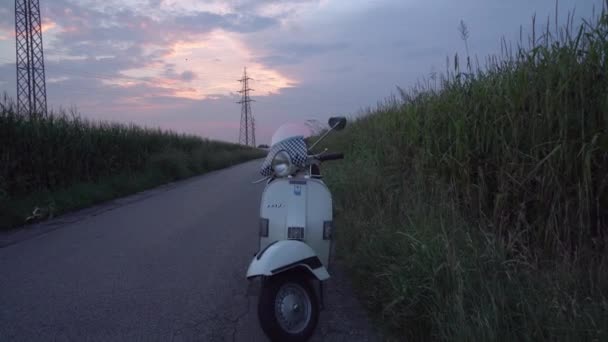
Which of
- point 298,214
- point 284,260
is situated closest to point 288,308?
point 284,260

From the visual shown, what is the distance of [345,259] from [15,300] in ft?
10.4

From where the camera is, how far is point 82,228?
6969mm

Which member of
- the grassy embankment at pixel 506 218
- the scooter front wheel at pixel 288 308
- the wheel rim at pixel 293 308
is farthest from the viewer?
the wheel rim at pixel 293 308

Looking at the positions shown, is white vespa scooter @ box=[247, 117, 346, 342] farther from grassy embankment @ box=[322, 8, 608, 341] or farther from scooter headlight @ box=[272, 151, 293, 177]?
grassy embankment @ box=[322, 8, 608, 341]

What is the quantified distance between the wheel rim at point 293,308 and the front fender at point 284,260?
17 cm

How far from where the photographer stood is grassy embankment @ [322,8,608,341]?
259 cm

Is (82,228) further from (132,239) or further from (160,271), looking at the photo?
(160,271)

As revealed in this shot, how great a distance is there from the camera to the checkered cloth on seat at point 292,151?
373 cm

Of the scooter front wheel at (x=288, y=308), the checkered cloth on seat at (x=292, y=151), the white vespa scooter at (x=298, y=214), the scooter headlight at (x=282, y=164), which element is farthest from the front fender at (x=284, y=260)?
the checkered cloth on seat at (x=292, y=151)

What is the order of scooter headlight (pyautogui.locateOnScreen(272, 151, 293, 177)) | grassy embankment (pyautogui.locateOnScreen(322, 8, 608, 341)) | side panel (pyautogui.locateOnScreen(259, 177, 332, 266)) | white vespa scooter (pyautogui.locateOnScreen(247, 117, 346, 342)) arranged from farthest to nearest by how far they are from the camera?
1. side panel (pyautogui.locateOnScreen(259, 177, 332, 266))
2. scooter headlight (pyautogui.locateOnScreen(272, 151, 293, 177))
3. white vespa scooter (pyautogui.locateOnScreen(247, 117, 346, 342))
4. grassy embankment (pyautogui.locateOnScreen(322, 8, 608, 341))

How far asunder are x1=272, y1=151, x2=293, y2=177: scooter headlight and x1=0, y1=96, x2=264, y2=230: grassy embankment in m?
5.88

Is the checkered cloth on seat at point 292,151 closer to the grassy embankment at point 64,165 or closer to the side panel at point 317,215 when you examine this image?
the side panel at point 317,215

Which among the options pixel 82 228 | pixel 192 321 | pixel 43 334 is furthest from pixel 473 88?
pixel 82 228

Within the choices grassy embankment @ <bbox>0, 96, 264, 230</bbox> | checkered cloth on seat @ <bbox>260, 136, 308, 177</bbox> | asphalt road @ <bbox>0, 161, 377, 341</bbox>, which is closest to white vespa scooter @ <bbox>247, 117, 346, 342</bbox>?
checkered cloth on seat @ <bbox>260, 136, 308, 177</bbox>
